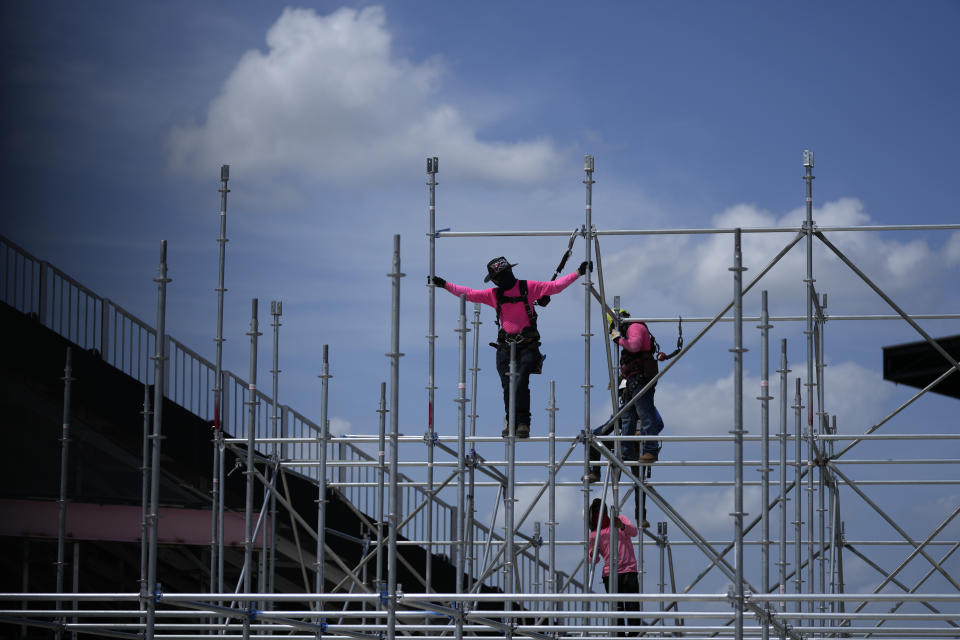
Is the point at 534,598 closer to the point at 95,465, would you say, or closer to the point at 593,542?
the point at 593,542

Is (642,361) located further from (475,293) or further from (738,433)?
(738,433)

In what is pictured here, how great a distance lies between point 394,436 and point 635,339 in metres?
5.73

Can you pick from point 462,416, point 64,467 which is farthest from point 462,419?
point 64,467

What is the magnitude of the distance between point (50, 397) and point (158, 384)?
874cm

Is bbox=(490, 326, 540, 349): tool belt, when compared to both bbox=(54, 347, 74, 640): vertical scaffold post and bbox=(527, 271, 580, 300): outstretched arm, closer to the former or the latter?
bbox=(527, 271, 580, 300): outstretched arm

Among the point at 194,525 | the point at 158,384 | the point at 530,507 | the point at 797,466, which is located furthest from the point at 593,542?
the point at 194,525

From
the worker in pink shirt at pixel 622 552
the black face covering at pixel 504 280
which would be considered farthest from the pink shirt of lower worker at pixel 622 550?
the black face covering at pixel 504 280

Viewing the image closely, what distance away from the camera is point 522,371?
47.0ft

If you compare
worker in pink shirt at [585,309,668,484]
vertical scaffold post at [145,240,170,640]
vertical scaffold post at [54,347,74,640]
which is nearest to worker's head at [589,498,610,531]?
worker in pink shirt at [585,309,668,484]

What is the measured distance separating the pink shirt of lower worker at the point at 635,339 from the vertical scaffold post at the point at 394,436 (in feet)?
16.1

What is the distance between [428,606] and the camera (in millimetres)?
10734

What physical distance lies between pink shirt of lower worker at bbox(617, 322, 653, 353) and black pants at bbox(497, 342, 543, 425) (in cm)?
149

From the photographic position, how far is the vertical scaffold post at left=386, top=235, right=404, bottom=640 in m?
10.2

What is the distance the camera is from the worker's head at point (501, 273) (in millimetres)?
14266
